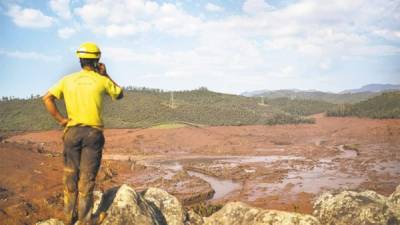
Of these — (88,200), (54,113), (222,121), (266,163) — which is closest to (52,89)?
(54,113)

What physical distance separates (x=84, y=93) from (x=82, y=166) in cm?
84

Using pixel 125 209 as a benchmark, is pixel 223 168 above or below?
below

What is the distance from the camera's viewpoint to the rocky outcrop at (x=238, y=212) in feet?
16.4

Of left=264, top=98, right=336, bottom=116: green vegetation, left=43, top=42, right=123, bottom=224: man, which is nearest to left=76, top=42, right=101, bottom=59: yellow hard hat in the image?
left=43, top=42, right=123, bottom=224: man

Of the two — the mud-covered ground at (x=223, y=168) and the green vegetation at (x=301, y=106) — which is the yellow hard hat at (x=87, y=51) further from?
the green vegetation at (x=301, y=106)

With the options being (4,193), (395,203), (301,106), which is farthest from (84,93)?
(301,106)

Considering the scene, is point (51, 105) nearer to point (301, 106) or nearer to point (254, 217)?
point (254, 217)

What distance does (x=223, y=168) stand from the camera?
18547 millimetres

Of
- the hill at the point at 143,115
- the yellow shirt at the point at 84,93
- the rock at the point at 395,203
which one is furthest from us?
the hill at the point at 143,115

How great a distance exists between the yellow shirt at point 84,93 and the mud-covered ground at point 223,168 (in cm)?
427

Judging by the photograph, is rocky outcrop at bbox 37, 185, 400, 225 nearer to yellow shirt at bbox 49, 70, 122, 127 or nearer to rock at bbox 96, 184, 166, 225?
rock at bbox 96, 184, 166, 225

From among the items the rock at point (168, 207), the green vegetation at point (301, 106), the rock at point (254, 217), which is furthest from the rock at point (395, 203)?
the green vegetation at point (301, 106)

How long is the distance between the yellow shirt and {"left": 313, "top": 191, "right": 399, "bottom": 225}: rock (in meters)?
3.54

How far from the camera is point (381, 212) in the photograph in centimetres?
580
